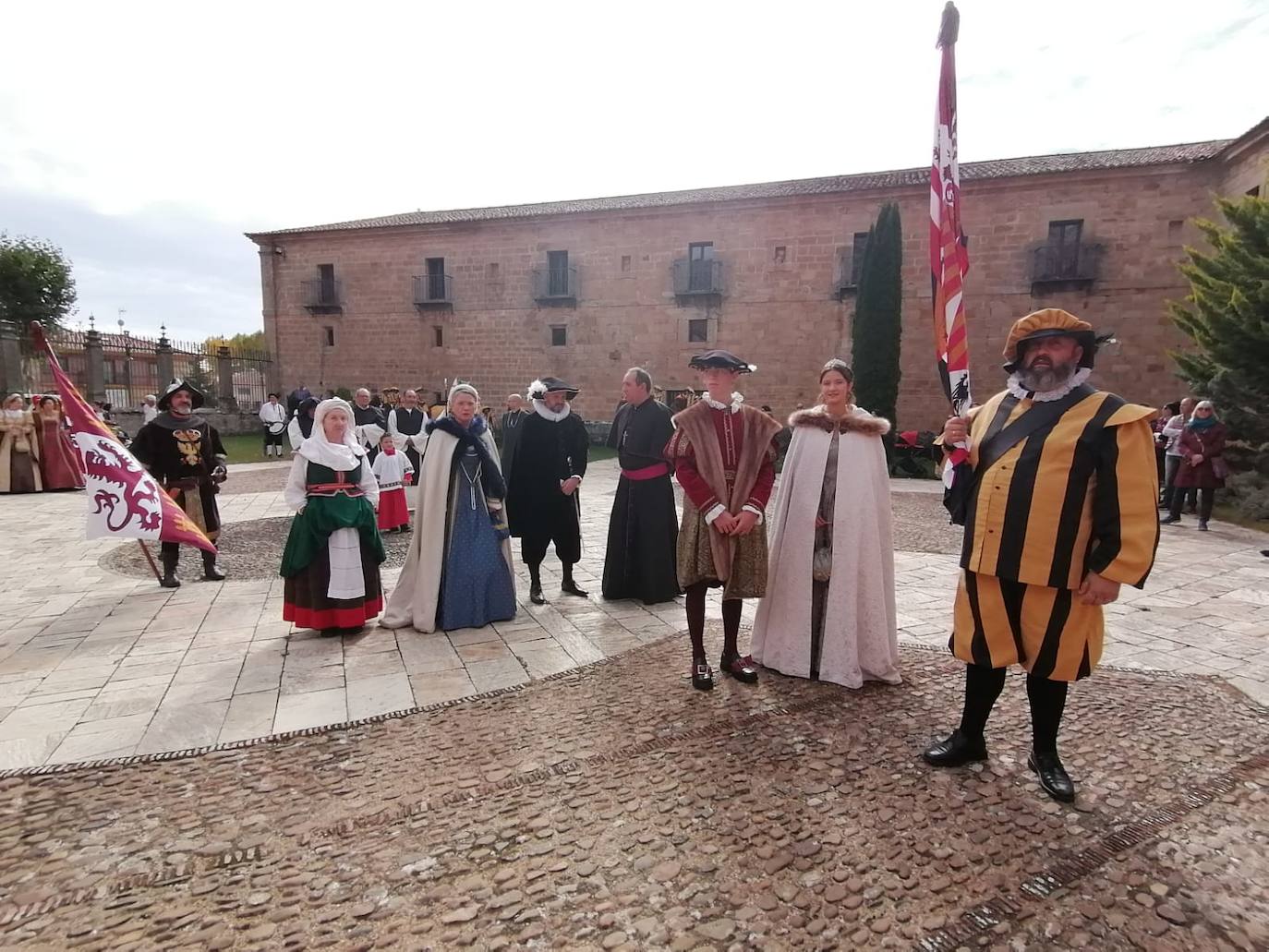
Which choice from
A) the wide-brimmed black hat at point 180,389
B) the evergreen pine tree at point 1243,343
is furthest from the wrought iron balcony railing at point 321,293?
the evergreen pine tree at point 1243,343

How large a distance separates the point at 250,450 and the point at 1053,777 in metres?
19.7

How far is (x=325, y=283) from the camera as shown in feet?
86.1

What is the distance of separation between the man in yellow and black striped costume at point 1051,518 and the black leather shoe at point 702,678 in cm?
136

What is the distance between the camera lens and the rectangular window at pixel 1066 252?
1850cm

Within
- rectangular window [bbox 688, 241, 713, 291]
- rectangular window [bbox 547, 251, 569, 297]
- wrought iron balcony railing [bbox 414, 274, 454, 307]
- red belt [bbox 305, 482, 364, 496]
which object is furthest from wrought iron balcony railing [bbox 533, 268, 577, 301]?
red belt [bbox 305, 482, 364, 496]

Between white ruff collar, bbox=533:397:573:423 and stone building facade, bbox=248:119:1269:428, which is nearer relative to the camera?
white ruff collar, bbox=533:397:573:423

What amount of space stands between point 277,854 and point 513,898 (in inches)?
36.4

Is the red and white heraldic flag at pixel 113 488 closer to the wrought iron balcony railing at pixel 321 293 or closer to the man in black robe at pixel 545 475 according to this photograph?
the man in black robe at pixel 545 475

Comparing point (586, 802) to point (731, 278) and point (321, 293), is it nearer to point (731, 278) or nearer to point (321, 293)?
point (731, 278)

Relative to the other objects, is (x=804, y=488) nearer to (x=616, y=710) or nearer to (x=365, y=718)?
(x=616, y=710)

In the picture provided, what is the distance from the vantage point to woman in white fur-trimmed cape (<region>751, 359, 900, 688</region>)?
11.9 feet

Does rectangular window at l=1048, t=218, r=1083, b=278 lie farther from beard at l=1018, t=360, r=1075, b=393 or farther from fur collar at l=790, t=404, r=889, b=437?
beard at l=1018, t=360, r=1075, b=393

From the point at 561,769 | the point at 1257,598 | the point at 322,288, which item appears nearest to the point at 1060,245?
the point at 1257,598

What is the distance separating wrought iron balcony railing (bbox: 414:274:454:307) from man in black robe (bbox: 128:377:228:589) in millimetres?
19998
